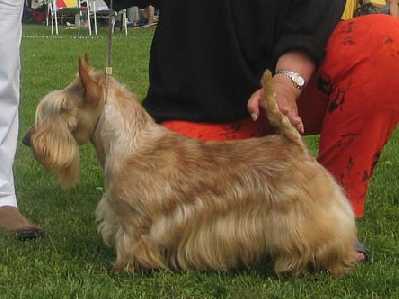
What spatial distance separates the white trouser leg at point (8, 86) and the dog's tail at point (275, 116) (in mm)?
1135

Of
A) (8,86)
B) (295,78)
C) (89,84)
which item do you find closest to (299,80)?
(295,78)

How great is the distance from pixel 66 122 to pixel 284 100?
2.49ft

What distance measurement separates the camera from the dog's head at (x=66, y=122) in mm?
2609

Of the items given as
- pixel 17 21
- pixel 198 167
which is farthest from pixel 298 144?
pixel 17 21

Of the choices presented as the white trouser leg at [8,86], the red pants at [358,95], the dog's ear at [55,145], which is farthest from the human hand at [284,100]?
the white trouser leg at [8,86]

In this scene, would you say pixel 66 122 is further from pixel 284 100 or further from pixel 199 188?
pixel 284 100

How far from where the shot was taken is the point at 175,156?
2.64m

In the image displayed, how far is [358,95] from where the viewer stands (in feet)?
9.57

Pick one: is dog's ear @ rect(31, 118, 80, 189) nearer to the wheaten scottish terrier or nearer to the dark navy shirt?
the wheaten scottish terrier

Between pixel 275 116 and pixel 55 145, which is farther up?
pixel 275 116

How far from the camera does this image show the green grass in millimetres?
2580

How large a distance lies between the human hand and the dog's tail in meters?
0.06

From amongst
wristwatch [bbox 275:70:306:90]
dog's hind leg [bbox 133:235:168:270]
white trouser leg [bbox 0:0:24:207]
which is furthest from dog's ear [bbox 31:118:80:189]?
wristwatch [bbox 275:70:306:90]

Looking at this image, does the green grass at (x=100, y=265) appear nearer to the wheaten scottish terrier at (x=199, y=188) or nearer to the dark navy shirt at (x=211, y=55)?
the wheaten scottish terrier at (x=199, y=188)
